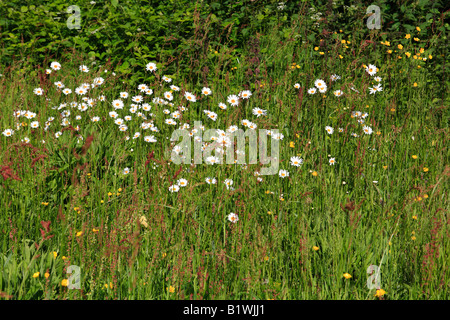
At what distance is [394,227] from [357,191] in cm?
35

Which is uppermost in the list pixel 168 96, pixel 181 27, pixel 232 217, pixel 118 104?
pixel 181 27

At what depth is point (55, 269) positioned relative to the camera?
1.96m

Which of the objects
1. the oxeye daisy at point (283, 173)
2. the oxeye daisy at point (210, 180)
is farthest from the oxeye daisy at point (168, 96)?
the oxeye daisy at point (283, 173)

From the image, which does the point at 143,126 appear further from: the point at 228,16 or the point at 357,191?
the point at 228,16

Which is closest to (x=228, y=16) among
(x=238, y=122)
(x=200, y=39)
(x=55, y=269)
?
(x=200, y=39)

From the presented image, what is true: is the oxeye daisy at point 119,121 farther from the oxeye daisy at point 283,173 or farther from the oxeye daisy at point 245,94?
the oxeye daisy at point 283,173

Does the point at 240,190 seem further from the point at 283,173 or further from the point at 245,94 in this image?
the point at 245,94

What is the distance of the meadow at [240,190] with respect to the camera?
1.94m

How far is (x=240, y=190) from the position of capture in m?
2.31

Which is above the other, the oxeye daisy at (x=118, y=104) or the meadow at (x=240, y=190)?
the oxeye daisy at (x=118, y=104)

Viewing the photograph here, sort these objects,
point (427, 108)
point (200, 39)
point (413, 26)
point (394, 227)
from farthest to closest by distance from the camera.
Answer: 1. point (413, 26)
2. point (200, 39)
3. point (427, 108)
4. point (394, 227)

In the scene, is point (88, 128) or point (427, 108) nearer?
point (88, 128)

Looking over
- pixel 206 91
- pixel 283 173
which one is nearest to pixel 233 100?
pixel 206 91

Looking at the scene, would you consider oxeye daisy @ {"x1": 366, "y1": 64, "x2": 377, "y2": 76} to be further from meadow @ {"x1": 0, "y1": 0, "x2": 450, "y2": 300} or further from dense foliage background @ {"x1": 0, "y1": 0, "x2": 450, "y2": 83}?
dense foliage background @ {"x1": 0, "y1": 0, "x2": 450, "y2": 83}
